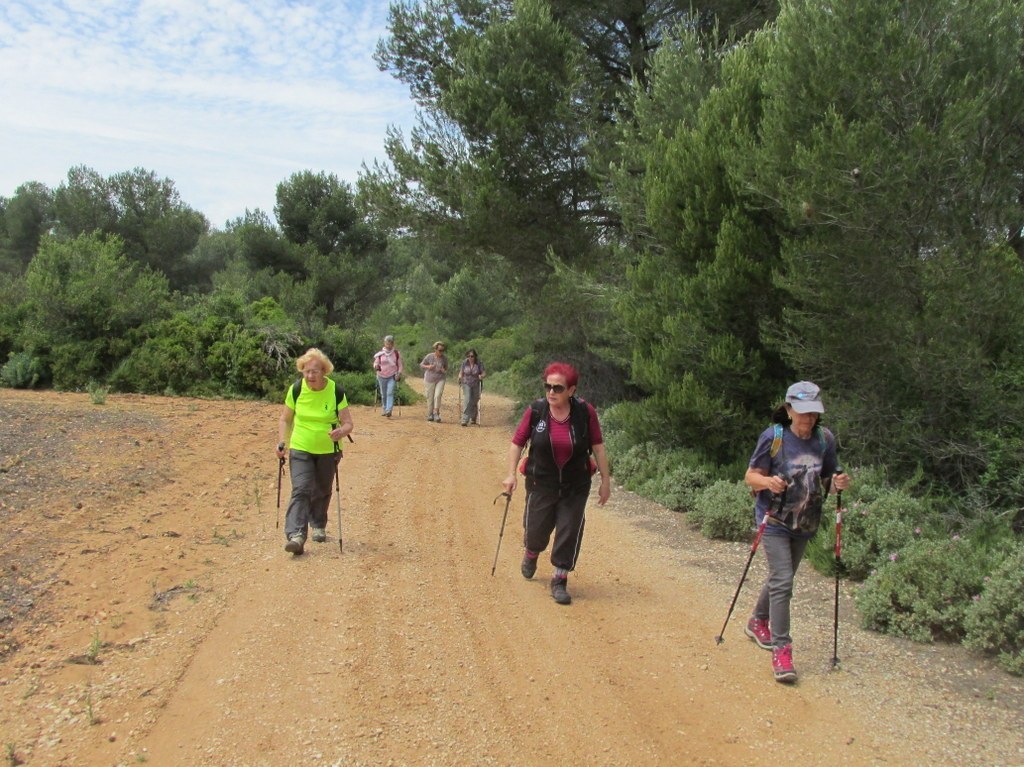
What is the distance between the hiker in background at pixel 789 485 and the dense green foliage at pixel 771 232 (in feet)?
4.41

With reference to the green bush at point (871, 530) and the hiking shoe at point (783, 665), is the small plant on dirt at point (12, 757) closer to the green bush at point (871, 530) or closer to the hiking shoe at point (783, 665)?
the hiking shoe at point (783, 665)

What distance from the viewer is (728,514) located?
28.1 feet

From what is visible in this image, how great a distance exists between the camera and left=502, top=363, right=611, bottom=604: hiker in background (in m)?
6.10

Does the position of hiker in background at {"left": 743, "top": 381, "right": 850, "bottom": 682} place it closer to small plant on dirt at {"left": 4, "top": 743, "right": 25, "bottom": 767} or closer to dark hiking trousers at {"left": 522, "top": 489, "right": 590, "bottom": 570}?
dark hiking trousers at {"left": 522, "top": 489, "right": 590, "bottom": 570}

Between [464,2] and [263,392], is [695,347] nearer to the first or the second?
[464,2]

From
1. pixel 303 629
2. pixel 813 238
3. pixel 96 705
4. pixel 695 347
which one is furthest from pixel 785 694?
pixel 695 347

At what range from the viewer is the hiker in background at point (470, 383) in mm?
17812

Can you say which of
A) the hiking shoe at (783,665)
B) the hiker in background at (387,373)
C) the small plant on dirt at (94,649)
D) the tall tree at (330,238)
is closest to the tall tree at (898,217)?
the hiking shoe at (783,665)

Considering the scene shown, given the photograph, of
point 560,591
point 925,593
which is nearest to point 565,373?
point 560,591

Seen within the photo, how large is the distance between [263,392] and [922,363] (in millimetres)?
16548

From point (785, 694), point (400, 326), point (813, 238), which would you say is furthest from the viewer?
point (400, 326)

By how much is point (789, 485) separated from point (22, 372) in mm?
21286

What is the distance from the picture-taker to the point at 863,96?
8.35m

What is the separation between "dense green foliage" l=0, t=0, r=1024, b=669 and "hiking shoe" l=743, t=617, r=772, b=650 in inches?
40.6
